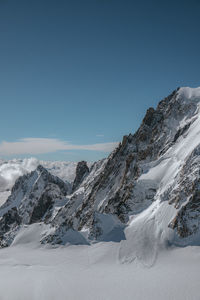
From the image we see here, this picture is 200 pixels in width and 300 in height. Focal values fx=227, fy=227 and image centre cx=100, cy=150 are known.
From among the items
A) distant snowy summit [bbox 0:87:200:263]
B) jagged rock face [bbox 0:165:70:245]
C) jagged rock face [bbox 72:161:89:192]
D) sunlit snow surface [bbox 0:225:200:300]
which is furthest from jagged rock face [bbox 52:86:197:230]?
jagged rock face [bbox 72:161:89:192]

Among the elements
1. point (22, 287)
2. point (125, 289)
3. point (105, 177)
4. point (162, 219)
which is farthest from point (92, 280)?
point (105, 177)

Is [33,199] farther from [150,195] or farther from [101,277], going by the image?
[101,277]

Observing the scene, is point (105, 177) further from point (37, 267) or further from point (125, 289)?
point (125, 289)

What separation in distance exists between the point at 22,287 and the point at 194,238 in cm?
1866

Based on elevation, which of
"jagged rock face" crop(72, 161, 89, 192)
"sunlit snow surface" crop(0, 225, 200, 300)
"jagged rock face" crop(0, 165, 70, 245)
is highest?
"jagged rock face" crop(72, 161, 89, 192)

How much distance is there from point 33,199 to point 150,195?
73711mm

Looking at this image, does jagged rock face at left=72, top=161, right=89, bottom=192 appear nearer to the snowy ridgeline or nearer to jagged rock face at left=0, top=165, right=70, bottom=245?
jagged rock face at left=0, top=165, right=70, bottom=245

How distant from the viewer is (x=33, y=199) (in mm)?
97125

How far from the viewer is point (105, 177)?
5822cm

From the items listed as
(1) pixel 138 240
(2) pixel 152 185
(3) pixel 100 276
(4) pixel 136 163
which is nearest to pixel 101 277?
(3) pixel 100 276

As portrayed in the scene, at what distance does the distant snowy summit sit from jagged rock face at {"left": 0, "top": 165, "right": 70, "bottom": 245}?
14.8 m

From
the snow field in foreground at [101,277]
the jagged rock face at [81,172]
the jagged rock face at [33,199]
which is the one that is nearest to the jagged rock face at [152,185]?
the snow field in foreground at [101,277]

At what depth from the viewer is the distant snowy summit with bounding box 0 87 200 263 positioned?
27.4 meters

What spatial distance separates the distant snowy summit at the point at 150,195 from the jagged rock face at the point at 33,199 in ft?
48.6
